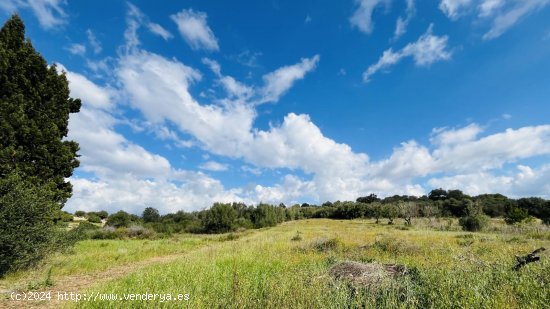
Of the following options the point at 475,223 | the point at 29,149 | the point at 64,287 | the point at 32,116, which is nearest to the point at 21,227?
the point at 64,287

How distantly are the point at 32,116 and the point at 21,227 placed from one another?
8365 mm

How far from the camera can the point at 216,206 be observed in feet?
177

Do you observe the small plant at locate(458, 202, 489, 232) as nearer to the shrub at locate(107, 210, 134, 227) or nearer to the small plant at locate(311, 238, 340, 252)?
the small plant at locate(311, 238, 340, 252)

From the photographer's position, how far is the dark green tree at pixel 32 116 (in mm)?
15641

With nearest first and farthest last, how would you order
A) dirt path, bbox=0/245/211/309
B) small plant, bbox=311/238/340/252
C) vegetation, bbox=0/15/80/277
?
dirt path, bbox=0/245/211/309 → vegetation, bbox=0/15/80/277 → small plant, bbox=311/238/340/252

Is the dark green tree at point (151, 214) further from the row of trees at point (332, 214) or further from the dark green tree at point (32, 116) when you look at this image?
the dark green tree at point (32, 116)

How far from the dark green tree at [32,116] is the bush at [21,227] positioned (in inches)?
128

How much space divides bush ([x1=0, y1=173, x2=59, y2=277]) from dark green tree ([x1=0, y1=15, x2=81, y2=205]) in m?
3.24

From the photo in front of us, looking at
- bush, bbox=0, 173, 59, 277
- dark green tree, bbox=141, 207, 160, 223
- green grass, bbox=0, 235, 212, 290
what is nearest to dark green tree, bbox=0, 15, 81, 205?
bush, bbox=0, 173, 59, 277

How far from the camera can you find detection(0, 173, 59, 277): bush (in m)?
11.7

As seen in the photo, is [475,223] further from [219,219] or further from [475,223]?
[219,219]

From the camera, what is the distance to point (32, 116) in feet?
57.4

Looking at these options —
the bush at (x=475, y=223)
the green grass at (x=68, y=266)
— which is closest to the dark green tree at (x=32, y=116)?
the green grass at (x=68, y=266)

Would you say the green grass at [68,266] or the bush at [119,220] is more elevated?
the bush at [119,220]
